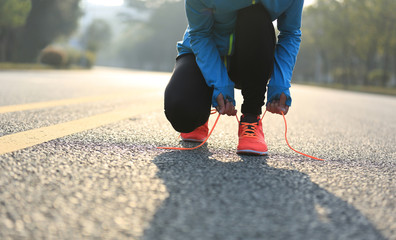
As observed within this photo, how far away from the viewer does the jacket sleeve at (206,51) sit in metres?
1.95

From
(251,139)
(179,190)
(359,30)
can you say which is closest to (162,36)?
(359,30)

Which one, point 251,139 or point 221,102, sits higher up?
point 221,102

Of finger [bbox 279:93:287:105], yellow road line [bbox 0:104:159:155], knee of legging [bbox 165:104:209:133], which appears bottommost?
yellow road line [bbox 0:104:159:155]

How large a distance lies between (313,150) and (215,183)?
964mm

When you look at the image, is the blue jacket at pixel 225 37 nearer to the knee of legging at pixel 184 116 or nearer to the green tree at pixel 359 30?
the knee of legging at pixel 184 116

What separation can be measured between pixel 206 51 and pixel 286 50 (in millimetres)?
450

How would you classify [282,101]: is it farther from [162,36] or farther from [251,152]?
[162,36]

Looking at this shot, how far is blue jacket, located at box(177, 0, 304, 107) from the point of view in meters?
1.95

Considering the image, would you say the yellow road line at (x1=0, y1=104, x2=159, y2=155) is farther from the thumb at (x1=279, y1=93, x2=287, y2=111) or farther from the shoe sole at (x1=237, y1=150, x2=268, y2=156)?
the thumb at (x1=279, y1=93, x2=287, y2=111)

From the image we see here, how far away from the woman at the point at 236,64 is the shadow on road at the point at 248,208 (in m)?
0.49

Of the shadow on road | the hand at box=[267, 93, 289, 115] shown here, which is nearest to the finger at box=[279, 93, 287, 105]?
the hand at box=[267, 93, 289, 115]

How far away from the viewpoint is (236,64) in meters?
2.12

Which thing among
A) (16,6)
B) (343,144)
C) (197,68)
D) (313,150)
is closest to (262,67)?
(197,68)

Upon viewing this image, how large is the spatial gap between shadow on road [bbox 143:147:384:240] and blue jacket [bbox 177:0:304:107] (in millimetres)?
604
